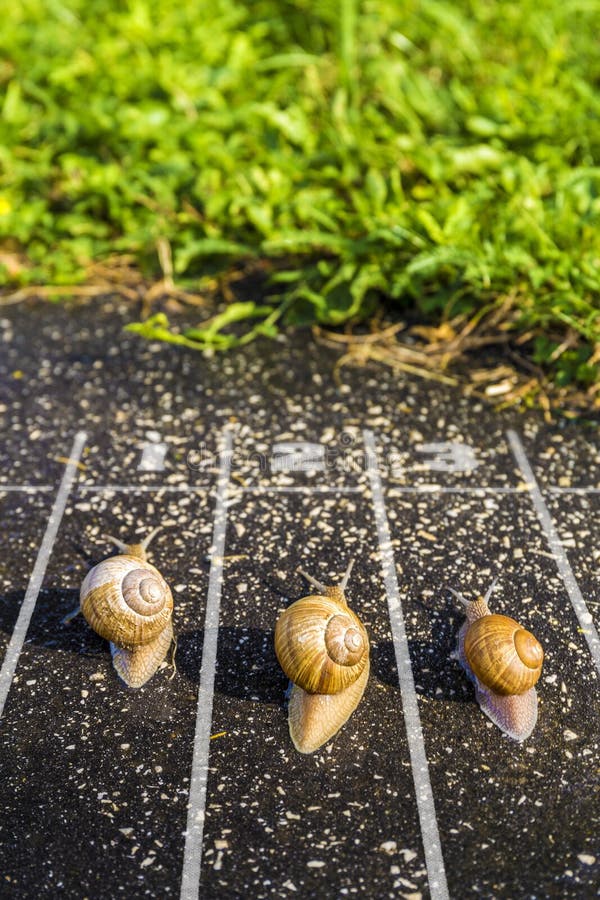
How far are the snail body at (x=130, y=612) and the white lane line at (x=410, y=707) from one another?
1.81ft

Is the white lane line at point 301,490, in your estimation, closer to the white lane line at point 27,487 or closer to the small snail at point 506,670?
the white lane line at point 27,487

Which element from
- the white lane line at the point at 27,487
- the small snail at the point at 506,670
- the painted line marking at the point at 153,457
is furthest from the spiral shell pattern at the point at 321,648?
the white lane line at the point at 27,487

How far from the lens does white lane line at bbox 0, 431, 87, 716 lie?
2.26 metres

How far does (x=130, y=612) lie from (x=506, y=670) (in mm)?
835

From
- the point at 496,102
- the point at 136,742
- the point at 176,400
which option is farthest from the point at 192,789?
the point at 496,102

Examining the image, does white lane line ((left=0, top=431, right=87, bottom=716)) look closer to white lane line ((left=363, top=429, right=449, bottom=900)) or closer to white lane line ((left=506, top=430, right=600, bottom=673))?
white lane line ((left=363, top=429, right=449, bottom=900))

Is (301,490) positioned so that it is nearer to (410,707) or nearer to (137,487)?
(137,487)

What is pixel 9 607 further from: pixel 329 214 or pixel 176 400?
pixel 329 214

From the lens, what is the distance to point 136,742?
2072mm

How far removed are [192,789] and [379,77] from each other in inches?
133

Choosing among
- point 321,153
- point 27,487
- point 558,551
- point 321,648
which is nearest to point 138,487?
point 27,487

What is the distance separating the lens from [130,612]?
7.20ft

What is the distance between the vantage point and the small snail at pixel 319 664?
2039 millimetres

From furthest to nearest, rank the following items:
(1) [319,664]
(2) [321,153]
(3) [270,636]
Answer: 1. (2) [321,153]
2. (3) [270,636]
3. (1) [319,664]
